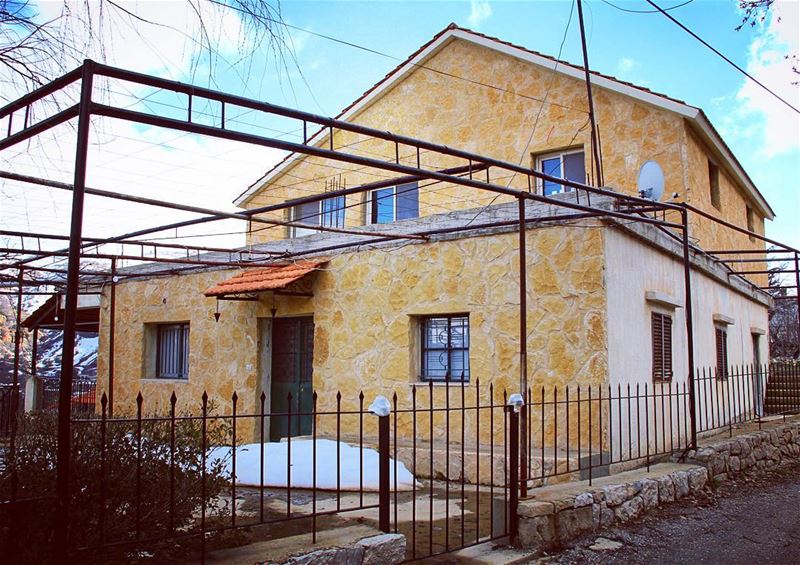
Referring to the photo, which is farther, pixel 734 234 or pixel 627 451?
pixel 734 234

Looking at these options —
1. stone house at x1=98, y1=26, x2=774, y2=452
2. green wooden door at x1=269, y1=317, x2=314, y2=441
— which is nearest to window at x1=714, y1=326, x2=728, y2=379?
stone house at x1=98, y1=26, x2=774, y2=452

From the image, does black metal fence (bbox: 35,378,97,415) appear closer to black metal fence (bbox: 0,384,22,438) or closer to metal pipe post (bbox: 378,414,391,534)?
black metal fence (bbox: 0,384,22,438)

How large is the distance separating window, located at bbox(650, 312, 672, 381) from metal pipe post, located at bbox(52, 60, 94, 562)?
7401 millimetres

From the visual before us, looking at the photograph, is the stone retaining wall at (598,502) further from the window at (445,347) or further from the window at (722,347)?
the window at (722,347)

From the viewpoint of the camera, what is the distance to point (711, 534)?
5.84 meters

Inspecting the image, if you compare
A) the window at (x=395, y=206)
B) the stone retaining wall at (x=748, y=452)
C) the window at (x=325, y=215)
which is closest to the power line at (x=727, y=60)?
the stone retaining wall at (x=748, y=452)

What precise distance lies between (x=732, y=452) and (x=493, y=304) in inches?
141

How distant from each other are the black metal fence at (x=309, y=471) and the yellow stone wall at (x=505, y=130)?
4047 mm

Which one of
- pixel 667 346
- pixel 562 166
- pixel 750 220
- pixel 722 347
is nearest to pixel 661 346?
pixel 667 346

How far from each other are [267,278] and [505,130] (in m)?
5.60

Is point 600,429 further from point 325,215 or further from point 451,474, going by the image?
point 325,215

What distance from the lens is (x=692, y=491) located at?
722cm

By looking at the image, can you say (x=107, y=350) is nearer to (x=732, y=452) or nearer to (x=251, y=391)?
(x=251, y=391)

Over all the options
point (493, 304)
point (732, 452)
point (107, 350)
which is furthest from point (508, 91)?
point (107, 350)
